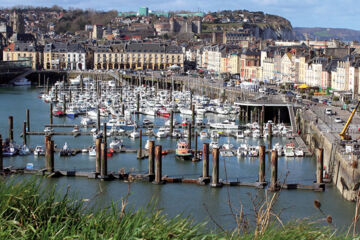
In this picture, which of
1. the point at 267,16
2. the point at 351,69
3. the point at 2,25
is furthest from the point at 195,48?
the point at 267,16

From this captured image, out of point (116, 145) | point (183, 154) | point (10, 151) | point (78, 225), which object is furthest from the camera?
point (116, 145)

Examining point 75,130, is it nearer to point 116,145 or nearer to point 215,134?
point 116,145

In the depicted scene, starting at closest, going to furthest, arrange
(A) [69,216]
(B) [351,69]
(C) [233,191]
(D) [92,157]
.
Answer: (A) [69,216] < (C) [233,191] < (D) [92,157] < (B) [351,69]

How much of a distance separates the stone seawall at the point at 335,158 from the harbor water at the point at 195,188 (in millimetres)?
341

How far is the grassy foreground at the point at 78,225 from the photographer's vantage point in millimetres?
6418

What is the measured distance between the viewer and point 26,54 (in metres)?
76.0

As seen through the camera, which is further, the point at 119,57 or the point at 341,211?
the point at 119,57

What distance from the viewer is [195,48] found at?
84.6m

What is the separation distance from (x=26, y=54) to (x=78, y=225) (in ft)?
234

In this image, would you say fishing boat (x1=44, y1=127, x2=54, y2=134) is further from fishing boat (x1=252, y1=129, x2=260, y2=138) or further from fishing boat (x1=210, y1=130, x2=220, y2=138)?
fishing boat (x1=252, y1=129, x2=260, y2=138)

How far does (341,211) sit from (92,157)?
422 inches

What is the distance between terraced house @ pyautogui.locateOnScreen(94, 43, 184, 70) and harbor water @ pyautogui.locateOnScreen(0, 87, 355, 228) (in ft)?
140

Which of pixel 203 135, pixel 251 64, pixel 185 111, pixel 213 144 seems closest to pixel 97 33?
pixel 251 64

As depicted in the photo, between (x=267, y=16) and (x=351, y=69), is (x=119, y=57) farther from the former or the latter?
A: (x=267, y=16)
